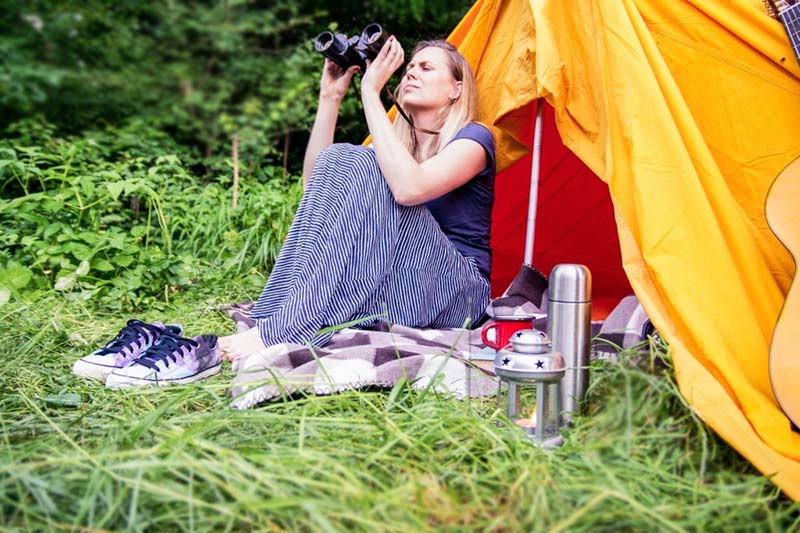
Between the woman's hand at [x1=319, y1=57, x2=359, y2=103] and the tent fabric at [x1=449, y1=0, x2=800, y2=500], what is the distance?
47cm

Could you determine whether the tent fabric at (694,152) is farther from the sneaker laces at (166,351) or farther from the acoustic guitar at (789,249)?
the sneaker laces at (166,351)

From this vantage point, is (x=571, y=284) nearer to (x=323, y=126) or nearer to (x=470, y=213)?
(x=470, y=213)

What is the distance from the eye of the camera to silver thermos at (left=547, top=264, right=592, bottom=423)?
1.33 m

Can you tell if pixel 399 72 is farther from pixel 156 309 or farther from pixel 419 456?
pixel 419 456

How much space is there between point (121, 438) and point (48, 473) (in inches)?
4.7

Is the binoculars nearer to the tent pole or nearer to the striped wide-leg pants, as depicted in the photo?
the striped wide-leg pants

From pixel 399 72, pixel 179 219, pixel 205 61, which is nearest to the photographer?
pixel 179 219

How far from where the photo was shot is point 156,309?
2379 mm

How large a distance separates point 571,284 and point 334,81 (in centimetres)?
117

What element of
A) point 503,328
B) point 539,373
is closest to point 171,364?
point 503,328

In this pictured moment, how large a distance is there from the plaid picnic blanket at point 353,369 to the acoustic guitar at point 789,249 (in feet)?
1.68

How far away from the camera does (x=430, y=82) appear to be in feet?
6.72

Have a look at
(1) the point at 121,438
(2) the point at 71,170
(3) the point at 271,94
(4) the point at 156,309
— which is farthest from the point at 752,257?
(3) the point at 271,94

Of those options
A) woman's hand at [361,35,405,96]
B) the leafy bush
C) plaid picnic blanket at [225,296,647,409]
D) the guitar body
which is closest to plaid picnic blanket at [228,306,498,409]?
plaid picnic blanket at [225,296,647,409]
